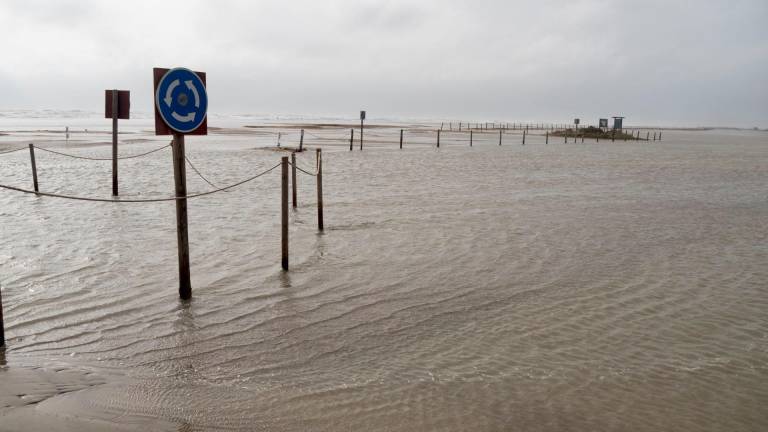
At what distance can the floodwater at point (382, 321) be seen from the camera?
156 inches

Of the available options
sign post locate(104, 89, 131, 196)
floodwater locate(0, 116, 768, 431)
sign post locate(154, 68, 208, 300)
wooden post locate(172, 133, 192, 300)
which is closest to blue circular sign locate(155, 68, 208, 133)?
sign post locate(154, 68, 208, 300)

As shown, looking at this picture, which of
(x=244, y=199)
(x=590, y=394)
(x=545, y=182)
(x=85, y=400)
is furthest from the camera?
(x=545, y=182)

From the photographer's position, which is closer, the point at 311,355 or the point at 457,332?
the point at 311,355

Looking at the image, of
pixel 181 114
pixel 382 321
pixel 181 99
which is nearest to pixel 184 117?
pixel 181 114

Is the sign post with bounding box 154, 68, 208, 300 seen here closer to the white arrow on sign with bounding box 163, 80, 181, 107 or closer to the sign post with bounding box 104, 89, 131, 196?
the white arrow on sign with bounding box 163, 80, 181, 107

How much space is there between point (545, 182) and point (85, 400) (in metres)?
16.4

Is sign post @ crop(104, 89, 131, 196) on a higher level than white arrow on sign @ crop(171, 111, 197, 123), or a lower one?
higher

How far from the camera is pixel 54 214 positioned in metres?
10.5

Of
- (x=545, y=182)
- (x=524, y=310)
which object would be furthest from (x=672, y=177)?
(x=524, y=310)

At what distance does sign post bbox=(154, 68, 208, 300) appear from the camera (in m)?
5.61

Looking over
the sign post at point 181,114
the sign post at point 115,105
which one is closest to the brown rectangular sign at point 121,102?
the sign post at point 115,105

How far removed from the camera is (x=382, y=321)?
18.5 feet

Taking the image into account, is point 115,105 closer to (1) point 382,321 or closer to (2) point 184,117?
(2) point 184,117

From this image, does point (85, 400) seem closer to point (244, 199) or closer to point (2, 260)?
point (2, 260)
